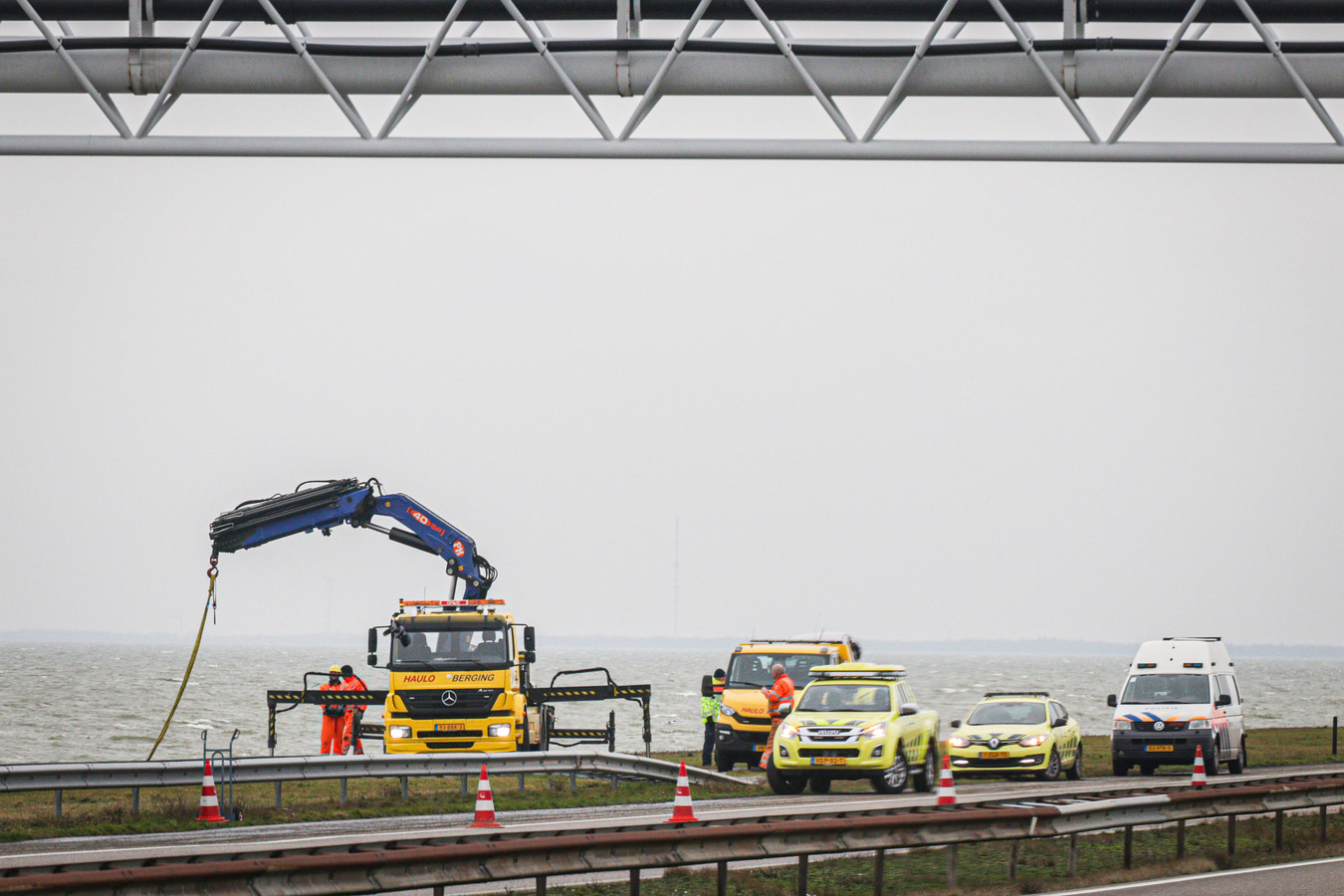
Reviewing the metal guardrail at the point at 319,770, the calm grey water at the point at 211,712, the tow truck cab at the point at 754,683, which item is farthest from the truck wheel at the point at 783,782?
the calm grey water at the point at 211,712

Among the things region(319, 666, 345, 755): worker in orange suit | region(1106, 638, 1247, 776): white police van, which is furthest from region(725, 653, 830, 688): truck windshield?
region(319, 666, 345, 755): worker in orange suit

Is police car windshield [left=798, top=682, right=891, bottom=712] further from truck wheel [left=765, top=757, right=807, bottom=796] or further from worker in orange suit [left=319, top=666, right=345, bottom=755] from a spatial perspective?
worker in orange suit [left=319, top=666, right=345, bottom=755]

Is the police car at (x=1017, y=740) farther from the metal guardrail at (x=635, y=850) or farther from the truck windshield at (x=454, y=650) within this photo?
the metal guardrail at (x=635, y=850)

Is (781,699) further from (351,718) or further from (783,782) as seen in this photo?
(351,718)

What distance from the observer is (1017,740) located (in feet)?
83.7

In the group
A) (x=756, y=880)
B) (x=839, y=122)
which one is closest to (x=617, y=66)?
(x=839, y=122)

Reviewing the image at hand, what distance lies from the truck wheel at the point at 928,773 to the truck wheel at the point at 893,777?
696mm

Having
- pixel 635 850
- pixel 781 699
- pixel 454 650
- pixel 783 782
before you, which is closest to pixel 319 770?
pixel 454 650

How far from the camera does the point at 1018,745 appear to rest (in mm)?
25453

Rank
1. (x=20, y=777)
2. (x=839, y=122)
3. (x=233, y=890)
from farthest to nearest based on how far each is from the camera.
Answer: (x=20, y=777) → (x=839, y=122) → (x=233, y=890)

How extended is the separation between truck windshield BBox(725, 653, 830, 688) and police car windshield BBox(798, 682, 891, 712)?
4843mm

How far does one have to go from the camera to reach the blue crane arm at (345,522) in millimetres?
26047

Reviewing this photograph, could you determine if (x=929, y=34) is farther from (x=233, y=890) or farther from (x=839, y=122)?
(x=233, y=890)

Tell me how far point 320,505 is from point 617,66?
587 inches
